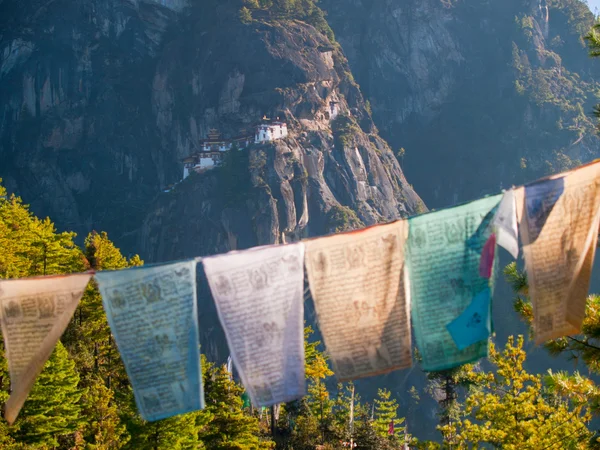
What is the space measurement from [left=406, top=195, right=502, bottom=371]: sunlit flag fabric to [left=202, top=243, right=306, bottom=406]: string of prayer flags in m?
1.14

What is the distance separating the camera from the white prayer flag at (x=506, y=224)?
7.91 meters

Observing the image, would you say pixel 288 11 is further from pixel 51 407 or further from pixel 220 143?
pixel 51 407

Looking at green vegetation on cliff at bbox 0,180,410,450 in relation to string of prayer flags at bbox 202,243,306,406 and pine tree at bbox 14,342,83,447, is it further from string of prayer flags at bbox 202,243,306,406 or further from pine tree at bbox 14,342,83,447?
string of prayer flags at bbox 202,243,306,406

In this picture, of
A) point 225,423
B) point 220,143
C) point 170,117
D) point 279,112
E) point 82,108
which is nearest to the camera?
point 225,423

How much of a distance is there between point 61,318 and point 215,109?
275 ft

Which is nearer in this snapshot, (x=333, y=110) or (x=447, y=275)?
(x=447, y=275)

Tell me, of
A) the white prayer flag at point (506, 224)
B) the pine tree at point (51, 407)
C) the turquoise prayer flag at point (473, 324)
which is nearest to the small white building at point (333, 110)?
the pine tree at point (51, 407)

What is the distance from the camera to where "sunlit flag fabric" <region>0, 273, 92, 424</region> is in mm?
7852

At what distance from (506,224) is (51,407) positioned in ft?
44.0

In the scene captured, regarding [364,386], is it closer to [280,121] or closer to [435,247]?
[280,121]

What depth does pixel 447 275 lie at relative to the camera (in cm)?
794

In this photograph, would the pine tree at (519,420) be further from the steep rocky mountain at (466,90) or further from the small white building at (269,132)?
the steep rocky mountain at (466,90)

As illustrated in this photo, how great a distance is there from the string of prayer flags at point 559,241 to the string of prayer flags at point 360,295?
53.5 inches

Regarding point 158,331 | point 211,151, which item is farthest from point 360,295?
point 211,151
